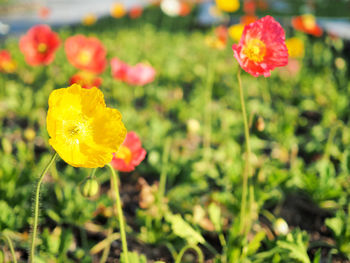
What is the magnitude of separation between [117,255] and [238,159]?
764 millimetres

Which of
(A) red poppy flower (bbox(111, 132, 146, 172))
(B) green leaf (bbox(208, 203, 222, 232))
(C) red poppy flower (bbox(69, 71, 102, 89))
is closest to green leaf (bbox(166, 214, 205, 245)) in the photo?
(B) green leaf (bbox(208, 203, 222, 232))

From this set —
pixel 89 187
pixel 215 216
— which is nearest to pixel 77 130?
pixel 89 187

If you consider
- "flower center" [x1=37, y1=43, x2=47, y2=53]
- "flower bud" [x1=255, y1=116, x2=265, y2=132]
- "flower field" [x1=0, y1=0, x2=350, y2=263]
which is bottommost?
A: "flower field" [x1=0, y1=0, x2=350, y2=263]

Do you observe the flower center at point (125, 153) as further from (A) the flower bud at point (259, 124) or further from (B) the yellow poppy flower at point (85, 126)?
(A) the flower bud at point (259, 124)

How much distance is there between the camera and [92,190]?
2.88 ft

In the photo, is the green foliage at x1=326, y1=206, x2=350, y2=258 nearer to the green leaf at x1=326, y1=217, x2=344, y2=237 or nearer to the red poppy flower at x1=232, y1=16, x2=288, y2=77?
the green leaf at x1=326, y1=217, x2=344, y2=237

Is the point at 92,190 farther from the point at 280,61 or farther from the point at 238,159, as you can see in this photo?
the point at 238,159

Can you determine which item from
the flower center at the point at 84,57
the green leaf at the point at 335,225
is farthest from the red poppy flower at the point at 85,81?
the green leaf at the point at 335,225

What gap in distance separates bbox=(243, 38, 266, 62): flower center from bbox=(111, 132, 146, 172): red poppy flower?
0.41 metres

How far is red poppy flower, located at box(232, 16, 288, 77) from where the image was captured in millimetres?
859

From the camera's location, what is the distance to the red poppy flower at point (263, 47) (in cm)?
86

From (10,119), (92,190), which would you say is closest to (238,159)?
(92,190)

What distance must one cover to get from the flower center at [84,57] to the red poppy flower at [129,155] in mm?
837

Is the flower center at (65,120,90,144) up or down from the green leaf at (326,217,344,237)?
up
